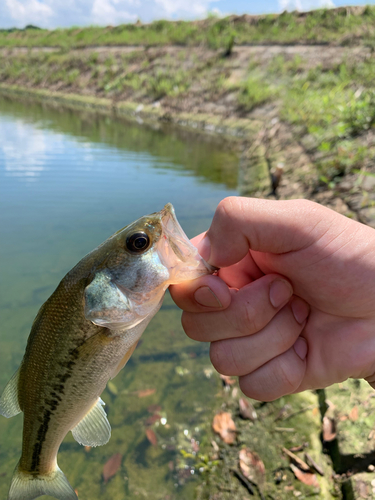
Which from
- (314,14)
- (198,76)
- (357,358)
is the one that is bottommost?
(357,358)

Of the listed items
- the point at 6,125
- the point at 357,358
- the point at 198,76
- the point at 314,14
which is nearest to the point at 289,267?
the point at 357,358

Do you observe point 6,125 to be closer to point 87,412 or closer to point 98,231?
point 98,231

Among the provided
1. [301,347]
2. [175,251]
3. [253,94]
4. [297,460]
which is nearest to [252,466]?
[297,460]

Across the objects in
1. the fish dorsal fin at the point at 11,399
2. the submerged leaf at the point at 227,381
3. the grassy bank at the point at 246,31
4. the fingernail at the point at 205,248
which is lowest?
the submerged leaf at the point at 227,381

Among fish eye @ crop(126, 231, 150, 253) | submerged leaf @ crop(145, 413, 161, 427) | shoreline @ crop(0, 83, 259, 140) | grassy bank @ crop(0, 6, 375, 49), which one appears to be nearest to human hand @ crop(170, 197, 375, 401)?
fish eye @ crop(126, 231, 150, 253)

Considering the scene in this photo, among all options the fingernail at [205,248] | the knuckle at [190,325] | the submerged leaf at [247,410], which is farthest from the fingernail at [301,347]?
the submerged leaf at [247,410]

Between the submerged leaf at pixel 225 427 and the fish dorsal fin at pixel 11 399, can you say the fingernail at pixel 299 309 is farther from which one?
the fish dorsal fin at pixel 11 399
